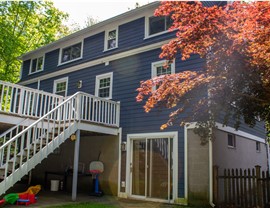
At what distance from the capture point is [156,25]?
11.5 meters

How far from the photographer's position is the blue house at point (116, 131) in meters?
8.65

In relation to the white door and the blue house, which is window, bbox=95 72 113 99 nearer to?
the blue house

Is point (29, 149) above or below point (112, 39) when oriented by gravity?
below

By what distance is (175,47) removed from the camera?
21.6 feet

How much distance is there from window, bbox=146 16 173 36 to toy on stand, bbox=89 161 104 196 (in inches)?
226

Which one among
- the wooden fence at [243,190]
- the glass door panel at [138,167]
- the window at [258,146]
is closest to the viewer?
the wooden fence at [243,190]

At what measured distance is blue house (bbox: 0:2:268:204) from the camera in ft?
28.4

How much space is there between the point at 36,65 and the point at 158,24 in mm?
9156

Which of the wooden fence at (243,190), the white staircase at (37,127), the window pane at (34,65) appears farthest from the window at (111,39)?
the wooden fence at (243,190)

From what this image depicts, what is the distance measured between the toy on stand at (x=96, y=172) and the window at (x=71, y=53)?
593cm

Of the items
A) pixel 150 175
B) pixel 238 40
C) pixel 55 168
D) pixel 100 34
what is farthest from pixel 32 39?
pixel 238 40

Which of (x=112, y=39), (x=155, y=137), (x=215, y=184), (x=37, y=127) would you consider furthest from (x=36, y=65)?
(x=215, y=184)

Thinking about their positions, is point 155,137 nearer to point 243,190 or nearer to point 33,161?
point 243,190

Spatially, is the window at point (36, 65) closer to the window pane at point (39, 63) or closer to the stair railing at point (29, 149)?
the window pane at point (39, 63)
